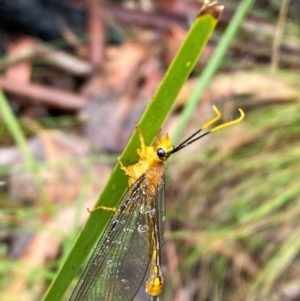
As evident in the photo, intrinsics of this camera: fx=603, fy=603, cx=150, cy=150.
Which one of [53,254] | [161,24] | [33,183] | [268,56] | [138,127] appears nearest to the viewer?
[138,127]

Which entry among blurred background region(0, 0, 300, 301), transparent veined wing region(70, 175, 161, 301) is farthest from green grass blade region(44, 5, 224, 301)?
blurred background region(0, 0, 300, 301)

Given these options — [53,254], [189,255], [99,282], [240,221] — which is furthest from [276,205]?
[99,282]

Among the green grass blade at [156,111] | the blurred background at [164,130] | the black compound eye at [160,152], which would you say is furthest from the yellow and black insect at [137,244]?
the blurred background at [164,130]

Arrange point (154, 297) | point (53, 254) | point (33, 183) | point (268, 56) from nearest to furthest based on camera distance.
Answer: point (154, 297) < point (53, 254) < point (33, 183) < point (268, 56)

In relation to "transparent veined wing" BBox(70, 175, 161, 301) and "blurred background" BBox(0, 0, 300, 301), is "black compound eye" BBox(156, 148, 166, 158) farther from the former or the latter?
"blurred background" BBox(0, 0, 300, 301)

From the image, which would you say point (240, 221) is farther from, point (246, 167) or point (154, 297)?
point (154, 297)

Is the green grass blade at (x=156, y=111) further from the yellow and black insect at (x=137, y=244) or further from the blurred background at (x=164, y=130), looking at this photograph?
the blurred background at (x=164, y=130)
